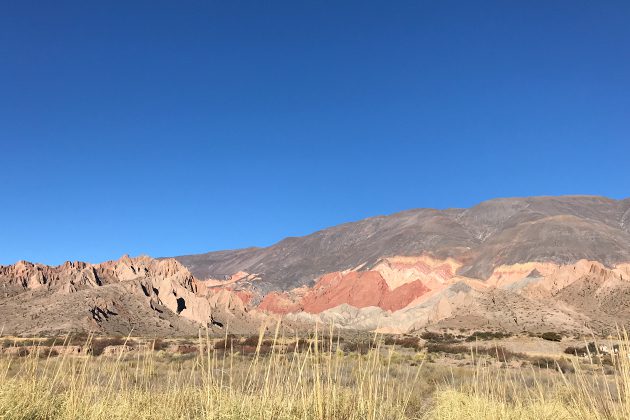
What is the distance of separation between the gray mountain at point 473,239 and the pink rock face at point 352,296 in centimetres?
2161

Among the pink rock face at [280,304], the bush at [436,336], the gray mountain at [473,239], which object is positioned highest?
the gray mountain at [473,239]

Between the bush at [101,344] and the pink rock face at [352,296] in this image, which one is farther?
the pink rock face at [352,296]

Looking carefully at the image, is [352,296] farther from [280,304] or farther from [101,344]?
[101,344]

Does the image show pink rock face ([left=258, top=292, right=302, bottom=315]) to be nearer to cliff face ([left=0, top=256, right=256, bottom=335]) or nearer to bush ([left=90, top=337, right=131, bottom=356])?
cliff face ([left=0, top=256, right=256, bottom=335])

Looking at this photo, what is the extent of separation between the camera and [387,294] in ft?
284

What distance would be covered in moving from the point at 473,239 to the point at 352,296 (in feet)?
199

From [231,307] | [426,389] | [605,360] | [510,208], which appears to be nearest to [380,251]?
[510,208]

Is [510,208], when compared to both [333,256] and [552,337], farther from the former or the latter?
[552,337]

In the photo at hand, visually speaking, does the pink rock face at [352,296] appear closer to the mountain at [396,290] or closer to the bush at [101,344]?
the mountain at [396,290]

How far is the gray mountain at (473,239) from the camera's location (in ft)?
328

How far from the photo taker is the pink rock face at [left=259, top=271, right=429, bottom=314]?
84156 mm

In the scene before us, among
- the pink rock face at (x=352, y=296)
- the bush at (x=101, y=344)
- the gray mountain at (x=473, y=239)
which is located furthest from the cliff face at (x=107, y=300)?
the gray mountain at (x=473, y=239)

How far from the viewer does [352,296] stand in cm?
8888

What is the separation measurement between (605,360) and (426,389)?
1964 centimetres
